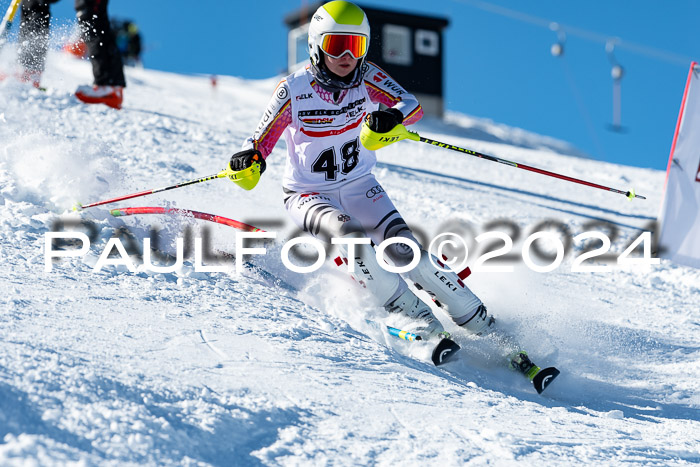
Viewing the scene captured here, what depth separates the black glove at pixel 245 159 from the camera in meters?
3.91

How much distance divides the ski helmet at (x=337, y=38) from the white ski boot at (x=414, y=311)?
46.9 inches

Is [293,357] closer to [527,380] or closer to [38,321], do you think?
[38,321]

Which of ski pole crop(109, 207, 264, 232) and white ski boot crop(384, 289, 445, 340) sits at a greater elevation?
ski pole crop(109, 207, 264, 232)

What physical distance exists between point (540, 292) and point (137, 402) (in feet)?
11.5

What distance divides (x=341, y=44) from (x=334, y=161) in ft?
2.17

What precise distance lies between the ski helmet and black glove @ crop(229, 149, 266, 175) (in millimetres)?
526

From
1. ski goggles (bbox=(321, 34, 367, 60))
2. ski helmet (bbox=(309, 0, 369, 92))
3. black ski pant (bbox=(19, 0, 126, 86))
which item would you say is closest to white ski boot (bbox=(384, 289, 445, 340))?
ski helmet (bbox=(309, 0, 369, 92))

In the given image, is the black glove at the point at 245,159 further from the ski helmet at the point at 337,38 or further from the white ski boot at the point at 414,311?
the white ski boot at the point at 414,311

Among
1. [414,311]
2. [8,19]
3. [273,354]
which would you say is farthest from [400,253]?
[8,19]

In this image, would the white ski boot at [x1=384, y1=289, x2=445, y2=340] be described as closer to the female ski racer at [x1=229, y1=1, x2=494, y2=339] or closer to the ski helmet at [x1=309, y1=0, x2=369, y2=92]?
the female ski racer at [x1=229, y1=1, x2=494, y2=339]

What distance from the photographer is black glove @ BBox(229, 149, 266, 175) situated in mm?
3914

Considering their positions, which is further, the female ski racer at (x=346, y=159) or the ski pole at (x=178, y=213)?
the ski pole at (x=178, y=213)

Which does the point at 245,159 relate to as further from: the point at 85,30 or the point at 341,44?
the point at 85,30

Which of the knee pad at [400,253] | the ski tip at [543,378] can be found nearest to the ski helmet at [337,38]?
the knee pad at [400,253]
